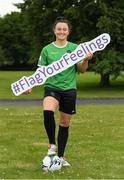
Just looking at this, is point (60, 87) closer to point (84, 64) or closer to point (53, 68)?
point (53, 68)

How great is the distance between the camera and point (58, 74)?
870 cm

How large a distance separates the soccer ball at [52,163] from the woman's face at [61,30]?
186cm

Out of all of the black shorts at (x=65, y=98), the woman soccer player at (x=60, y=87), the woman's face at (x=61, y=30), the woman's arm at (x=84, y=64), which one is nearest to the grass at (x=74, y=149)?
the woman soccer player at (x=60, y=87)

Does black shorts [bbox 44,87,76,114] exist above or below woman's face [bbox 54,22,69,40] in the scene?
below

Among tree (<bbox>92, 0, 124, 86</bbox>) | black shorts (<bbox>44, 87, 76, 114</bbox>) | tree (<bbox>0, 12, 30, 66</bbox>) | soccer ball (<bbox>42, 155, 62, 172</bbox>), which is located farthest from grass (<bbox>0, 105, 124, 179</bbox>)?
tree (<bbox>0, 12, 30, 66</bbox>)

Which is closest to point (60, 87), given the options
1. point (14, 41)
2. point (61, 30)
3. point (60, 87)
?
point (60, 87)

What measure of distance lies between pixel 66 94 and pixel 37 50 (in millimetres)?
37112

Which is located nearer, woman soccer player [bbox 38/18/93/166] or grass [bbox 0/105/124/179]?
grass [bbox 0/105/124/179]

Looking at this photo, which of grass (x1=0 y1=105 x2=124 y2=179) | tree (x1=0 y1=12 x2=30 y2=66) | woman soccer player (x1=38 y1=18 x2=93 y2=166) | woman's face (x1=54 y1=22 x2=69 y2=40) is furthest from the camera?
tree (x1=0 y1=12 x2=30 y2=66)

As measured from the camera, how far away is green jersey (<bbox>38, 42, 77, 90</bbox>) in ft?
28.5

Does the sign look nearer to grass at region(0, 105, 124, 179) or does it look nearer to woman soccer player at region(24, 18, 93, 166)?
woman soccer player at region(24, 18, 93, 166)

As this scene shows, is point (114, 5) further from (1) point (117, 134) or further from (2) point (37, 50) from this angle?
(1) point (117, 134)

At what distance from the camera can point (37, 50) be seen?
1796 inches

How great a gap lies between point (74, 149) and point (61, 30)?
2975mm
